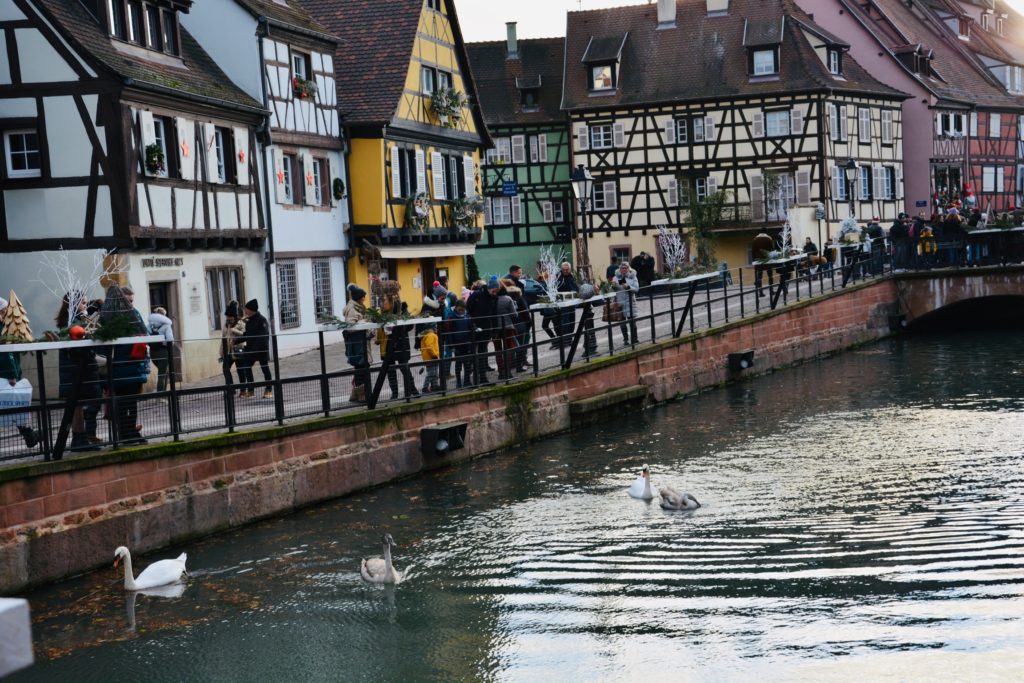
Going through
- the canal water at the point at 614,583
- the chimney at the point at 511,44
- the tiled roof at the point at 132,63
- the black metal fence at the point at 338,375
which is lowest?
the canal water at the point at 614,583

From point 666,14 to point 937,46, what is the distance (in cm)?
1705

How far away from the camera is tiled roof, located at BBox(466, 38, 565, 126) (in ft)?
197

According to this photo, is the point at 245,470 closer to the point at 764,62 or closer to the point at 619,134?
the point at 619,134

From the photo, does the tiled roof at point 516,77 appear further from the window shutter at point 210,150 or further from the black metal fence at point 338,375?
the window shutter at point 210,150

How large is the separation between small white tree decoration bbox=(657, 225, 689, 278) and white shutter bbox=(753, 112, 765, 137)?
5.12 m

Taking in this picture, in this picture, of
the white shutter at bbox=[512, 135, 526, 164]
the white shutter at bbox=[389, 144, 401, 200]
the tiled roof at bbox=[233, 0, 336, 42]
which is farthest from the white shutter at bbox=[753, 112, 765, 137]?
the tiled roof at bbox=[233, 0, 336, 42]

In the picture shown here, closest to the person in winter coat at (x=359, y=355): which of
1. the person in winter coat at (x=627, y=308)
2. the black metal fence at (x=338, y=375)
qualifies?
the black metal fence at (x=338, y=375)

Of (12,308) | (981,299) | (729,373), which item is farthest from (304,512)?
(981,299)

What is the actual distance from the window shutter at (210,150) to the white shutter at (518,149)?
109ft

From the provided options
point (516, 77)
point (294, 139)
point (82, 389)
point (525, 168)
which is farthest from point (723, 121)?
point (82, 389)

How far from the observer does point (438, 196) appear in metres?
39.4

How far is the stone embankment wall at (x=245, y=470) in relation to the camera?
48.0ft

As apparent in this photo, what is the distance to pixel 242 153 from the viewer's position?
2919 centimetres

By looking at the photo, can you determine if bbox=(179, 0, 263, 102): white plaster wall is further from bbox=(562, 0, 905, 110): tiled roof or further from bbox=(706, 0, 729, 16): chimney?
bbox=(706, 0, 729, 16): chimney
